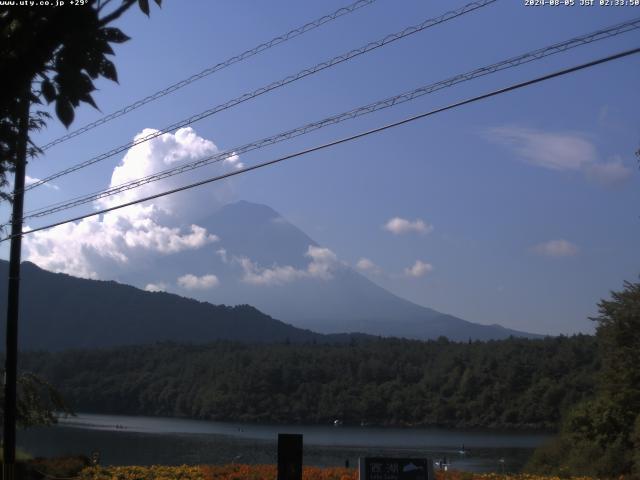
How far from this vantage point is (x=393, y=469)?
10922mm

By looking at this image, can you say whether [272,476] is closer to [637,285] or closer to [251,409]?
[637,285]

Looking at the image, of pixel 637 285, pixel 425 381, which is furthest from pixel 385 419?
pixel 637 285

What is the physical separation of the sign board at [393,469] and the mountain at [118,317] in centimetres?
15050

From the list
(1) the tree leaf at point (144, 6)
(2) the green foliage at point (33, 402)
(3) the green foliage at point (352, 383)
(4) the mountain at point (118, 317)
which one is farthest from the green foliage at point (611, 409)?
(4) the mountain at point (118, 317)

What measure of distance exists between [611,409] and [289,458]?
18558 mm

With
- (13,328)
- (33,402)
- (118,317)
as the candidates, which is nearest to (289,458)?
(13,328)

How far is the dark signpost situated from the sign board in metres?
0.96

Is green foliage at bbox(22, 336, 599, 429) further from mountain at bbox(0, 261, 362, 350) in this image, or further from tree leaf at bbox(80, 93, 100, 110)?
mountain at bbox(0, 261, 362, 350)

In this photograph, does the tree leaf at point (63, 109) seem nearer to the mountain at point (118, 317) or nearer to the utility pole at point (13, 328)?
the utility pole at point (13, 328)

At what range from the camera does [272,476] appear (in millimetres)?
15984

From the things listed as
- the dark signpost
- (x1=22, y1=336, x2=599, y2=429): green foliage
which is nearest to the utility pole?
the dark signpost

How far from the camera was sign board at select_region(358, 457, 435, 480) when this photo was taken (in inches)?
427

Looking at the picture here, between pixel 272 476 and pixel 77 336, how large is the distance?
15701 centimetres

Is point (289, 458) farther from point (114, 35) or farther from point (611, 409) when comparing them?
point (611, 409)
